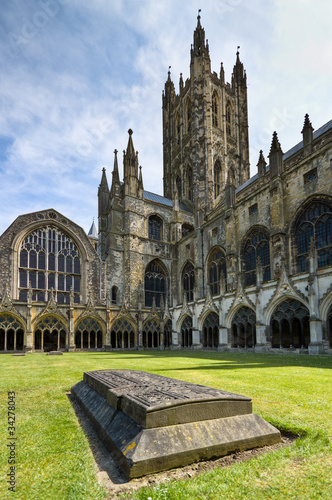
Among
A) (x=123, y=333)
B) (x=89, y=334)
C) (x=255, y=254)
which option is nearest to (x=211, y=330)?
(x=255, y=254)

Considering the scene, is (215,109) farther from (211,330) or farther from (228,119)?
(211,330)

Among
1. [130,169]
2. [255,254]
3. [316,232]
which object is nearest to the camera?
[316,232]

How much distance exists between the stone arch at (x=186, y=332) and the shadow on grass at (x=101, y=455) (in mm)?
25760

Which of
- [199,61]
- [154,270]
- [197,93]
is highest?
[199,61]

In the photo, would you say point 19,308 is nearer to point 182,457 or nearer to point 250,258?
point 250,258

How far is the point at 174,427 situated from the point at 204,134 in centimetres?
4729

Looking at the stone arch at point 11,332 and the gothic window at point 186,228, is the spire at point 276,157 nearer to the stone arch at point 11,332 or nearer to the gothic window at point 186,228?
the gothic window at point 186,228

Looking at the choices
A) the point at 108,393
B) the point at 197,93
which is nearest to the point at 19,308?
the point at 108,393

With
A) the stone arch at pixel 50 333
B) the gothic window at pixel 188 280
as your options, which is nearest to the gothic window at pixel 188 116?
the gothic window at pixel 188 280

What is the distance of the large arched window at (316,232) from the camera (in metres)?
22.0

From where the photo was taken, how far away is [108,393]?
450 centimetres

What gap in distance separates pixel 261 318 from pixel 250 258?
875 centimetres

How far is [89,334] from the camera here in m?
29.5

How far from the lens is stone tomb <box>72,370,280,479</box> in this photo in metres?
3.02
